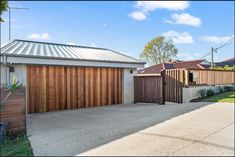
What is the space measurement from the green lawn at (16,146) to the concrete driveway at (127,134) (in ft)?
0.53

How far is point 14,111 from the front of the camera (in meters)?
6.63

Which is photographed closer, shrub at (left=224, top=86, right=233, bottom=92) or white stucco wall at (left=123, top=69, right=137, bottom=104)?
white stucco wall at (left=123, top=69, right=137, bottom=104)

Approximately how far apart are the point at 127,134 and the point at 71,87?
21.4 ft

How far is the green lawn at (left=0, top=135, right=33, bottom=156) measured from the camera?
16.6 ft

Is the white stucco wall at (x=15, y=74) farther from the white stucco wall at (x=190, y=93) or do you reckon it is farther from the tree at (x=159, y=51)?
the tree at (x=159, y=51)

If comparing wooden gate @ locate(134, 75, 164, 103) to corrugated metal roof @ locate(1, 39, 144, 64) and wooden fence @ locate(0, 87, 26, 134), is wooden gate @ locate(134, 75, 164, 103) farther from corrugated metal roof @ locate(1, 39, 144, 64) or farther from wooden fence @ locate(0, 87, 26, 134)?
wooden fence @ locate(0, 87, 26, 134)

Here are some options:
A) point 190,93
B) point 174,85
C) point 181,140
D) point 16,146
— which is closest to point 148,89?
point 174,85

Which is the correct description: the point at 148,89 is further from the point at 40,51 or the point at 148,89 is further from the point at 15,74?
the point at 15,74

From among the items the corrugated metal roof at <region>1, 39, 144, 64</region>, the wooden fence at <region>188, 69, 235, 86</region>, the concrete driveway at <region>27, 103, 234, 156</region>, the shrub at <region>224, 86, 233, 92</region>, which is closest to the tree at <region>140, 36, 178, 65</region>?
the wooden fence at <region>188, 69, 235, 86</region>

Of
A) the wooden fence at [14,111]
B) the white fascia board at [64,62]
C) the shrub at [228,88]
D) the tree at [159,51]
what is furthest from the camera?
the tree at [159,51]

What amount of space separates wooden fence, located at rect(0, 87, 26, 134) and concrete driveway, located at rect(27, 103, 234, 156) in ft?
1.63

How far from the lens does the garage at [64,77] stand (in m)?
10.5

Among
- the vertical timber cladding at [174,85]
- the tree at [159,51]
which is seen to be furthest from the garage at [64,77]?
the tree at [159,51]

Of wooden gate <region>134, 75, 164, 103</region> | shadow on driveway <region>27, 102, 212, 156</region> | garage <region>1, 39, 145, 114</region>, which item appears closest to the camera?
shadow on driveway <region>27, 102, 212, 156</region>
